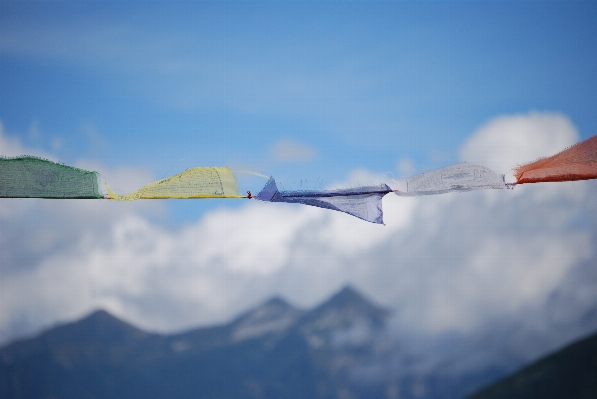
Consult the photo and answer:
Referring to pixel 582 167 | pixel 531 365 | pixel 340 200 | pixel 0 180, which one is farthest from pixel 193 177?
pixel 531 365

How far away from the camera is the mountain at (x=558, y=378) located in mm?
4008

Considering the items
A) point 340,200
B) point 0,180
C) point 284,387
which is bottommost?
point 284,387

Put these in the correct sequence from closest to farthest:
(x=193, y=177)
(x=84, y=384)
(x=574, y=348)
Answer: (x=193, y=177), (x=84, y=384), (x=574, y=348)

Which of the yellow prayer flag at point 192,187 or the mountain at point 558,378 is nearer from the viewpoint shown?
→ the yellow prayer flag at point 192,187

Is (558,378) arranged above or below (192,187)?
below

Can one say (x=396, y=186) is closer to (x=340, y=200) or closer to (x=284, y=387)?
(x=340, y=200)

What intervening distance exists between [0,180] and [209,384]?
1887 millimetres

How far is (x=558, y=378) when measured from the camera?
14.6 feet

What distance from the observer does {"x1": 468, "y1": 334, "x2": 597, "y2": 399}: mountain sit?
4008 mm

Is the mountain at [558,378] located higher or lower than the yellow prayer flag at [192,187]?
lower

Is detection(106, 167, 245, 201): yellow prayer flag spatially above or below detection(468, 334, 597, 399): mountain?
above

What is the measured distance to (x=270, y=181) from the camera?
10.1 feet

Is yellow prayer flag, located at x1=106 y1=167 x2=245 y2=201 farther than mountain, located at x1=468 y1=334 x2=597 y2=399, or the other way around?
mountain, located at x1=468 y1=334 x2=597 y2=399

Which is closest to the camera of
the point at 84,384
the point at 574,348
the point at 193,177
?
the point at 193,177
